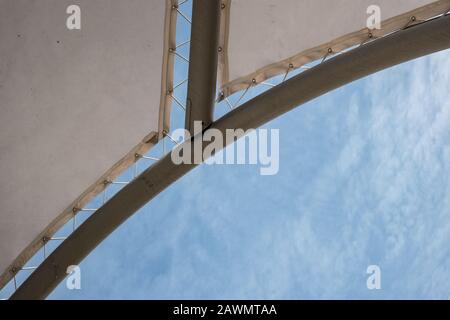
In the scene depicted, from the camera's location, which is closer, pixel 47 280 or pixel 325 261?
pixel 47 280

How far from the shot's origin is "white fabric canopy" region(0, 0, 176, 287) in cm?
1288

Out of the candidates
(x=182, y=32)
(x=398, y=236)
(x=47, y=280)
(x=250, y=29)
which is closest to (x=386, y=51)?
(x=250, y=29)

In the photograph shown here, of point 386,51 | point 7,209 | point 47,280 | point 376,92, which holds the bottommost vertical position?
point 47,280

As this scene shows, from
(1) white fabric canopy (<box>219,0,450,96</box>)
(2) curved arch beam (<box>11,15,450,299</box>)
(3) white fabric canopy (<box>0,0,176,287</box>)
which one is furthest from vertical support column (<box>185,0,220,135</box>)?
(3) white fabric canopy (<box>0,0,176,287</box>)

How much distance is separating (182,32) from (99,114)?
105 inches

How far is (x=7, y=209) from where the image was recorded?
14.8 m

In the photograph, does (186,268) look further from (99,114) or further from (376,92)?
(99,114)

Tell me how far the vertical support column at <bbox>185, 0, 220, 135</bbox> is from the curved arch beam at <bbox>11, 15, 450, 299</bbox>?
39 centimetres

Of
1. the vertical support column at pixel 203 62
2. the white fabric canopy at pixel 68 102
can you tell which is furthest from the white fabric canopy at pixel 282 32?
the vertical support column at pixel 203 62

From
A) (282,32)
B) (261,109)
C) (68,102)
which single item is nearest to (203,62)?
(261,109)

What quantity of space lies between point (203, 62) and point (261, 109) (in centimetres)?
134

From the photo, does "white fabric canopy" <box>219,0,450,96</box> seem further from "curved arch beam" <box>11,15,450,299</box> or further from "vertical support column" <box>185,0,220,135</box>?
"vertical support column" <box>185,0,220,135</box>

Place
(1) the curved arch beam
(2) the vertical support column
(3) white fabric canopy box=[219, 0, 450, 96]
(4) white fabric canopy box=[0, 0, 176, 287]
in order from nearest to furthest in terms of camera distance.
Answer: (1) the curved arch beam < (2) the vertical support column < (3) white fabric canopy box=[219, 0, 450, 96] < (4) white fabric canopy box=[0, 0, 176, 287]

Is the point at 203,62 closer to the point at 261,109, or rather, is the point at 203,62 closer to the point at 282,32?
the point at 261,109
